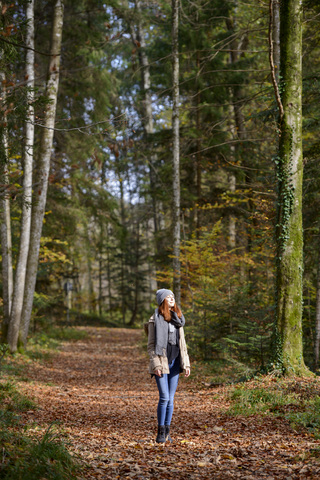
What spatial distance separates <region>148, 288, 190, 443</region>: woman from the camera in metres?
5.20

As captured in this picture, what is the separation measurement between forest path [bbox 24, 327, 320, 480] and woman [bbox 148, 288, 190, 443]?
0.37 m

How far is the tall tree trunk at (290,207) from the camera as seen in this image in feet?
25.3

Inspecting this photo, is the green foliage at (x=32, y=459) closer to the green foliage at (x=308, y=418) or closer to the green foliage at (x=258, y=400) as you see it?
the green foliage at (x=308, y=418)

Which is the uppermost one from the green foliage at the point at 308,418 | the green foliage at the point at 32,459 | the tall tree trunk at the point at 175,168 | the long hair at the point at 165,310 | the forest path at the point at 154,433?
the tall tree trunk at the point at 175,168

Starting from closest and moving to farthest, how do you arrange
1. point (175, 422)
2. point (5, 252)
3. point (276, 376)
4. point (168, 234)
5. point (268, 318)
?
point (175, 422)
point (276, 376)
point (268, 318)
point (5, 252)
point (168, 234)

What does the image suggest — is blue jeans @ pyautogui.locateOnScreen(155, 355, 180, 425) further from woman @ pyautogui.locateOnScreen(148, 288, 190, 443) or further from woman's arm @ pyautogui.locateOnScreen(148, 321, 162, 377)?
woman's arm @ pyautogui.locateOnScreen(148, 321, 162, 377)

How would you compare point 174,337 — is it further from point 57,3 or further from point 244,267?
point 57,3

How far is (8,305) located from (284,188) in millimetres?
8320

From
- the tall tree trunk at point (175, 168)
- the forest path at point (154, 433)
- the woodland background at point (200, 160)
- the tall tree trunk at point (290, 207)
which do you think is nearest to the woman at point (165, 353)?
the forest path at point (154, 433)

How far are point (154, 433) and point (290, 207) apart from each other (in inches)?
179

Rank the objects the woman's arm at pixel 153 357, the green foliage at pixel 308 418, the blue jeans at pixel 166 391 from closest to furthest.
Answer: the woman's arm at pixel 153 357
the blue jeans at pixel 166 391
the green foliage at pixel 308 418

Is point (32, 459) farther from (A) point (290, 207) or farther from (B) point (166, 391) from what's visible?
(A) point (290, 207)

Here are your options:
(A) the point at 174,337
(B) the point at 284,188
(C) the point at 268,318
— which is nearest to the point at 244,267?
(C) the point at 268,318

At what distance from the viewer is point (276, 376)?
7.60m
